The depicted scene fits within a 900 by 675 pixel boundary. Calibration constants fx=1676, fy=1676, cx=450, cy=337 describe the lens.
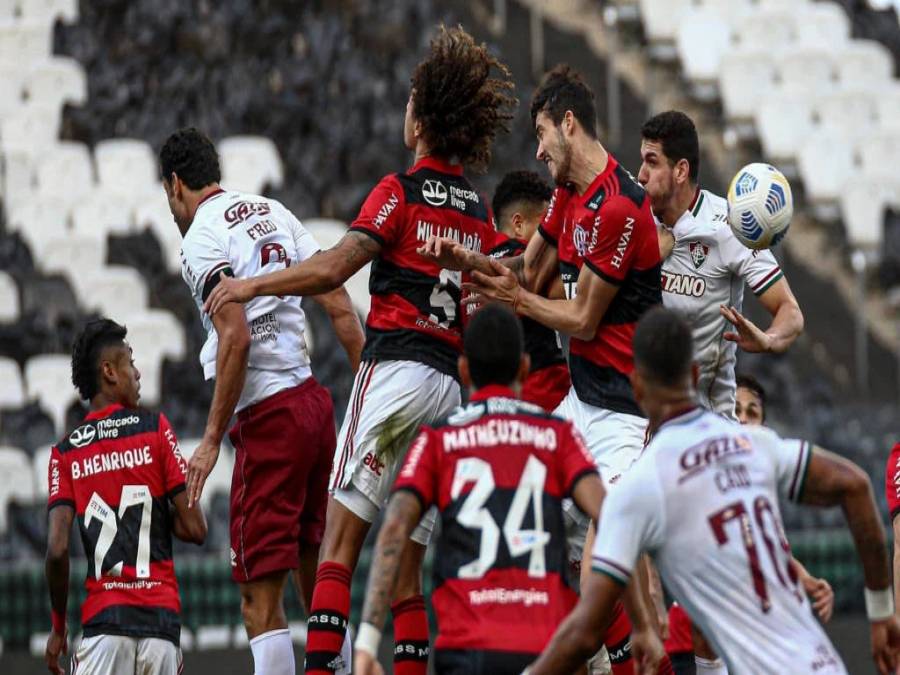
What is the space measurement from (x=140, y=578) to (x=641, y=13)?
13.0 m

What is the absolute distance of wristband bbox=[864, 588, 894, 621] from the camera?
17.0ft

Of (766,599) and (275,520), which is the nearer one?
(766,599)

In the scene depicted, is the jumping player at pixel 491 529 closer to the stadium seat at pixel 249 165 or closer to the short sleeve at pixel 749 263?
the short sleeve at pixel 749 263

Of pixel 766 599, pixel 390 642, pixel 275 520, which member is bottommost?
pixel 390 642

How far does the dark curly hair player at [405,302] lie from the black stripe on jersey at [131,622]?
92cm

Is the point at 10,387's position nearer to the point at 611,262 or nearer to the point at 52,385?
the point at 52,385

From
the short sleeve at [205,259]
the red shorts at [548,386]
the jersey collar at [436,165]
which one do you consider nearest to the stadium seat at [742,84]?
the red shorts at [548,386]

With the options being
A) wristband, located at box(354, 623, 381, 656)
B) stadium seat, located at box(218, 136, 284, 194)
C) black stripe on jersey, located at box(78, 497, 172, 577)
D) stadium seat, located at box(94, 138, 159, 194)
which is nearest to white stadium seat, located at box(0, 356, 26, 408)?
stadium seat, located at box(94, 138, 159, 194)

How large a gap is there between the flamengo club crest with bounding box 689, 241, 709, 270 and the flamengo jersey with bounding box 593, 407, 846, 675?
8.02ft

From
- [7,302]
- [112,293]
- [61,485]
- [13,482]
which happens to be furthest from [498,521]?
[7,302]

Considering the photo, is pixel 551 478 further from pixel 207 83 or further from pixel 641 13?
pixel 641 13

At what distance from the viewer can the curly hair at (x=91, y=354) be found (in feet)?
24.1

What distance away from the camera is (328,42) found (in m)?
17.6

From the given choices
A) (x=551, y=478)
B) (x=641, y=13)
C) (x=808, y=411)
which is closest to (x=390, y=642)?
(x=808, y=411)
